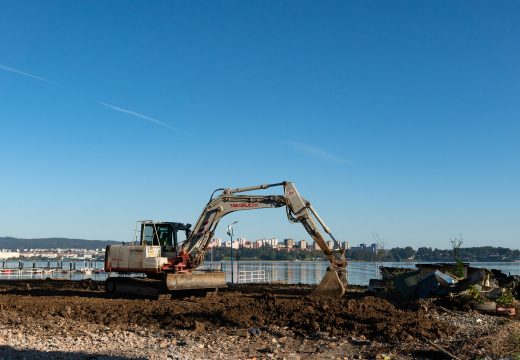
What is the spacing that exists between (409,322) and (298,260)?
131m

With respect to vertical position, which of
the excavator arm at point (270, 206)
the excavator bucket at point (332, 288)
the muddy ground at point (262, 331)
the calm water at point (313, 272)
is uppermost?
the excavator arm at point (270, 206)

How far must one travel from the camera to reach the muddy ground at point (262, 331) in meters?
12.1

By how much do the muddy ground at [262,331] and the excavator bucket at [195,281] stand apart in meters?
2.59

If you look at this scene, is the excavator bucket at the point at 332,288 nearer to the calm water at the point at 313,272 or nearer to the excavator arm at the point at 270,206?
the excavator arm at the point at 270,206

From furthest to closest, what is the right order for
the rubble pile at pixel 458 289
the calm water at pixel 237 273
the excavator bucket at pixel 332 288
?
the calm water at pixel 237 273 < the excavator bucket at pixel 332 288 < the rubble pile at pixel 458 289

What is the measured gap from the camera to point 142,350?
1238cm

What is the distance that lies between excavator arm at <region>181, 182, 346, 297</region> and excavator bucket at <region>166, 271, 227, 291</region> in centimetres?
78

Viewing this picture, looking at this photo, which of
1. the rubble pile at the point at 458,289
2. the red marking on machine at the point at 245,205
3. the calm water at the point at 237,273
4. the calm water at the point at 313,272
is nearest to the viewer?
the rubble pile at the point at 458,289

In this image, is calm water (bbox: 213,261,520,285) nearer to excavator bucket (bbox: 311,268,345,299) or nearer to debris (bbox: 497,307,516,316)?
excavator bucket (bbox: 311,268,345,299)

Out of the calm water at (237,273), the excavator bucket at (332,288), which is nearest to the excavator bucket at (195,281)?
the excavator bucket at (332,288)

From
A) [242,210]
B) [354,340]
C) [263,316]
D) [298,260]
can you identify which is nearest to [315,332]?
[354,340]

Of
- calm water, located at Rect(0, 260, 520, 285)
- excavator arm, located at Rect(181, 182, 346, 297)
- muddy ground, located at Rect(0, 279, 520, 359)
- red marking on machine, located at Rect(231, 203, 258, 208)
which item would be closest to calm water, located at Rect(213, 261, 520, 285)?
calm water, located at Rect(0, 260, 520, 285)

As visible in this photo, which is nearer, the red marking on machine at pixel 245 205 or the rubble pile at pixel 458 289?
the rubble pile at pixel 458 289

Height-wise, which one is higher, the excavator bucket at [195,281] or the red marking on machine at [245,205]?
the red marking on machine at [245,205]
